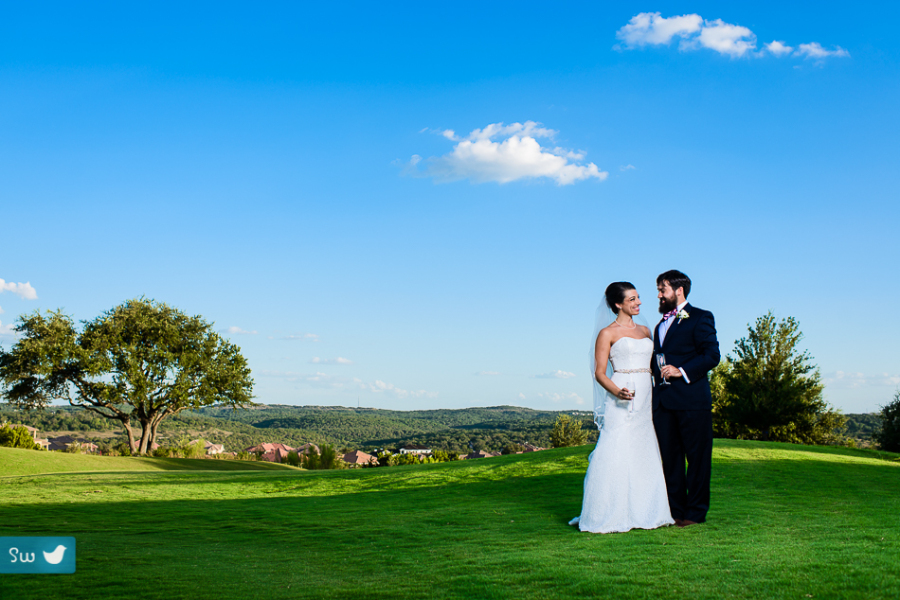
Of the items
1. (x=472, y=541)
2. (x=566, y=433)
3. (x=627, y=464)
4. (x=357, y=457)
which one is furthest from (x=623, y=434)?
→ (x=357, y=457)

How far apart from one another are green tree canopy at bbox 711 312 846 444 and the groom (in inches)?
1185

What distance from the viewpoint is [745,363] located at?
1454 inches

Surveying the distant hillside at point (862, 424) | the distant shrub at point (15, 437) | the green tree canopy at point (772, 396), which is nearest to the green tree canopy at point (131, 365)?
the distant shrub at point (15, 437)

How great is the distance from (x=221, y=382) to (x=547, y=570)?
120 ft

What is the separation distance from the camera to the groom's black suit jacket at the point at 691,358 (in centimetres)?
696

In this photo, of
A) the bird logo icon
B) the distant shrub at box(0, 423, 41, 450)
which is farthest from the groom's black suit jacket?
the distant shrub at box(0, 423, 41, 450)

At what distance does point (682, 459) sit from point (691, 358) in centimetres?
132

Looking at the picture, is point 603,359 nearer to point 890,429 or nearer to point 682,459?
point 682,459

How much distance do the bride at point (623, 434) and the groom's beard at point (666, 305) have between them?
0.97 ft

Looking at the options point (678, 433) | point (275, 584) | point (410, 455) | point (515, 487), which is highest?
point (678, 433)

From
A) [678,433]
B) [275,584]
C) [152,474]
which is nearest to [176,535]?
[275,584]

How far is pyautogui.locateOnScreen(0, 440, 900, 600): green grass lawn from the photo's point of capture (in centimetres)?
434

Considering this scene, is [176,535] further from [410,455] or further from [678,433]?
[410,455]

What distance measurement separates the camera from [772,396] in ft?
110
